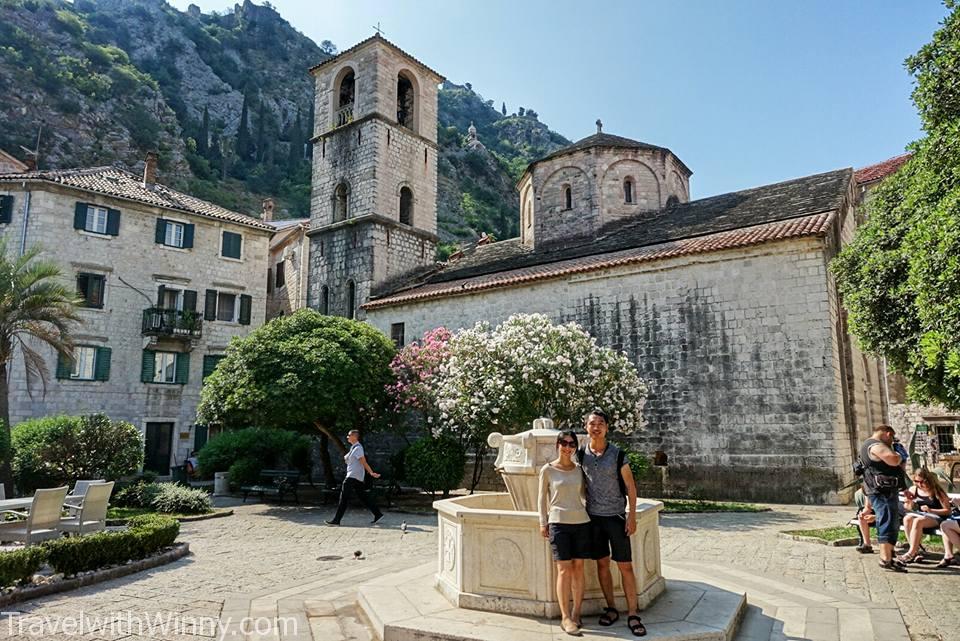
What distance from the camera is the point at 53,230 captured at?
68.5ft

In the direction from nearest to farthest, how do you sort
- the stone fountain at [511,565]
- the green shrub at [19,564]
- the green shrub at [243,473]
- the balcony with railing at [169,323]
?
the stone fountain at [511,565] → the green shrub at [19,564] → the green shrub at [243,473] → the balcony with railing at [169,323]

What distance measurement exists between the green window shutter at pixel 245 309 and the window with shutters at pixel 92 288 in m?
5.25

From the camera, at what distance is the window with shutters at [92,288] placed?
842 inches

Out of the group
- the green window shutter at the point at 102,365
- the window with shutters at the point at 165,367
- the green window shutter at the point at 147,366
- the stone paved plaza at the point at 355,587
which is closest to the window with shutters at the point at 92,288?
the green window shutter at the point at 102,365

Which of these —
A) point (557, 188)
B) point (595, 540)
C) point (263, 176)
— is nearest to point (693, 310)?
point (557, 188)

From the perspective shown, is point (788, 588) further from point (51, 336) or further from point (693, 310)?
point (51, 336)

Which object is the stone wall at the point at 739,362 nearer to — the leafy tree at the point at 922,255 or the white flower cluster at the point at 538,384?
the white flower cluster at the point at 538,384

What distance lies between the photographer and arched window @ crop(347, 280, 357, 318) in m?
23.4

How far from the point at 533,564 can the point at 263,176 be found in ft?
229

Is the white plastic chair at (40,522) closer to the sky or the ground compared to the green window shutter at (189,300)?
closer to the ground

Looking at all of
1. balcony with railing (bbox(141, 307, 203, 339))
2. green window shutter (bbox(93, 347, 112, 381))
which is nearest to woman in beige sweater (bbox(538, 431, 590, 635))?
balcony with railing (bbox(141, 307, 203, 339))

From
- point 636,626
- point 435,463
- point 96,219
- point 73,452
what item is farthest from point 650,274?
point 96,219

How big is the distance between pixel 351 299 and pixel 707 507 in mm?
15896

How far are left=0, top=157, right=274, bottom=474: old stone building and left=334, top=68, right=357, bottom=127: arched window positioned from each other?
6.23 metres
